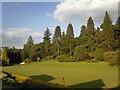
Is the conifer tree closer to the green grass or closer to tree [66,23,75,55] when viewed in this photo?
tree [66,23,75,55]

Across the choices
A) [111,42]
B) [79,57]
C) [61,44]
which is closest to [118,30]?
[111,42]

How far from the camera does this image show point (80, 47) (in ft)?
173

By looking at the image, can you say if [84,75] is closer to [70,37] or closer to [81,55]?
[81,55]

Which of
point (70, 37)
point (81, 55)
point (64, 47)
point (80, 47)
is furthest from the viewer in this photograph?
point (70, 37)

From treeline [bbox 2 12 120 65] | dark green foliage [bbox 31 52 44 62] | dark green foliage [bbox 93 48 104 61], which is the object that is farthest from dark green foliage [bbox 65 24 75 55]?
dark green foliage [bbox 93 48 104 61]

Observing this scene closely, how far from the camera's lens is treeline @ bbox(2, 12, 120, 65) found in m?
46.0

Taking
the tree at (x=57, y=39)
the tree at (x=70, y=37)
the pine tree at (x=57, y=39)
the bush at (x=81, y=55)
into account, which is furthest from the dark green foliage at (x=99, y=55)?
the pine tree at (x=57, y=39)

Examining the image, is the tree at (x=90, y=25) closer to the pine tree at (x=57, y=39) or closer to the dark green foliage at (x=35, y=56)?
the pine tree at (x=57, y=39)

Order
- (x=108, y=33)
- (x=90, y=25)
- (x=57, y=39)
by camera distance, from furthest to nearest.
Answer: (x=57, y=39), (x=90, y=25), (x=108, y=33)

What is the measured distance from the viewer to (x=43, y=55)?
64250 mm

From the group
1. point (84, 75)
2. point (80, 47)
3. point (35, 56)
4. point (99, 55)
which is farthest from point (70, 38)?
point (84, 75)

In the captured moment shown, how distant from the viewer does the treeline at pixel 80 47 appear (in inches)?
1810

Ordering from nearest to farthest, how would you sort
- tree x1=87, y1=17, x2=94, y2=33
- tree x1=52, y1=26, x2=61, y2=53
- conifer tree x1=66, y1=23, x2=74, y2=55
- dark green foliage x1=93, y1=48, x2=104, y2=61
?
dark green foliage x1=93, y1=48, x2=104, y2=61 → conifer tree x1=66, y1=23, x2=74, y2=55 → tree x1=87, y1=17, x2=94, y2=33 → tree x1=52, y1=26, x2=61, y2=53

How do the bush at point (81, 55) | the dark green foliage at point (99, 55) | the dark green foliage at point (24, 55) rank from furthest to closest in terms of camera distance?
the dark green foliage at point (24, 55) → the bush at point (81, 55) → the dark green foliage at point (99, 55)
